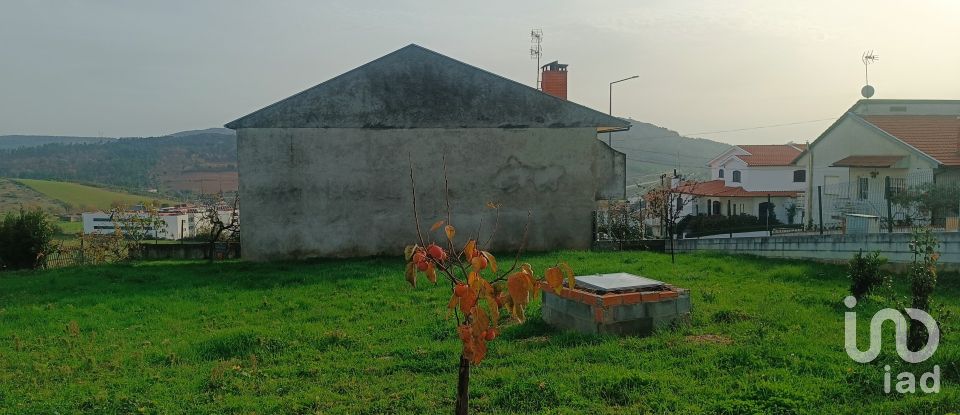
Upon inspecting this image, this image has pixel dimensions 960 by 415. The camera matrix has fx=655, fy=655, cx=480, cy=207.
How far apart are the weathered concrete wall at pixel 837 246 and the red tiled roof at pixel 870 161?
13.9 m

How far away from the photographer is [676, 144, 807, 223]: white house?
45.7 meters

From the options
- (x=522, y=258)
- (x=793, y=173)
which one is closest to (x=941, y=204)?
(x=522, y=258)

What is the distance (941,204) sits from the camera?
45.2 feet

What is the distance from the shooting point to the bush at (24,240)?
1752 centimetres

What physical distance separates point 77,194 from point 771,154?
Answer: 62115 mm

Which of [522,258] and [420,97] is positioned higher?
[420,97]

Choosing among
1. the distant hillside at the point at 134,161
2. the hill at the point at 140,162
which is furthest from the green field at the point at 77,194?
the distant hillside at the point at 134,161

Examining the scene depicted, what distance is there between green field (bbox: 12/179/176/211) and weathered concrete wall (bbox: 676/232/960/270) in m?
52.8

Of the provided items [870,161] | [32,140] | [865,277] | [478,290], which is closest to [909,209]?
[865,277]

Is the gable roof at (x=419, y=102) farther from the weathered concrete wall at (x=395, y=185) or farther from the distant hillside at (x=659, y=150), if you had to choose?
the distant hillside at (x=659, y=150)

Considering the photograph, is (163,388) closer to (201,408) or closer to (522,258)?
(201,408)

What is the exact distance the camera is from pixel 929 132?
27156mm

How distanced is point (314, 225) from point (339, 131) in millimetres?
2445

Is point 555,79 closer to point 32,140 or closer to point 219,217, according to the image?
point 219,217
